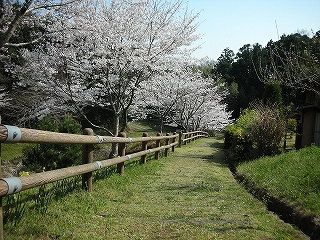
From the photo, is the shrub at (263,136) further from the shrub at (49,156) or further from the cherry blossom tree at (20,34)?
the cherry blossom tree at (20,34)

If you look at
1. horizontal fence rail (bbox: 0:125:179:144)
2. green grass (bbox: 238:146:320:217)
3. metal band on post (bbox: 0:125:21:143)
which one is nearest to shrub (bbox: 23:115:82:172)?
green grass (bbox: 238:146:320:217)

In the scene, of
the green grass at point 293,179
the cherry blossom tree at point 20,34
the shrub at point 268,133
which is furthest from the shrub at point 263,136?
the cherry blossom tree at point 20,34

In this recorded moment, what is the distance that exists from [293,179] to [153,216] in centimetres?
319

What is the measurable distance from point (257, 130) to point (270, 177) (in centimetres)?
390

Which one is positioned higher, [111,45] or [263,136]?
[111,45]

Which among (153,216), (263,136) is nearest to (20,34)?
(263,136)

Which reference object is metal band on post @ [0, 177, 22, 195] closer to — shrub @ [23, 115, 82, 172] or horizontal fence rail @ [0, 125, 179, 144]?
horizontal fence rail @ [0, 125, 179, 144]

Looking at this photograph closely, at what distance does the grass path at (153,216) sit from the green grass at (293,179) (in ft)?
1.68

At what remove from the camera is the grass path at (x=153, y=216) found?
3.12m

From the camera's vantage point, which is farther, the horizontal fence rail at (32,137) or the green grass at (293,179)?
the green grass at (293,179)

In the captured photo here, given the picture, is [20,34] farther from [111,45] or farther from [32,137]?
[32,137]

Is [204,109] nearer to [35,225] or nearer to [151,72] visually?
[151,72]

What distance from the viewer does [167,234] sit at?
3238 millimetres

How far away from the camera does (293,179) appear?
5.82 m
